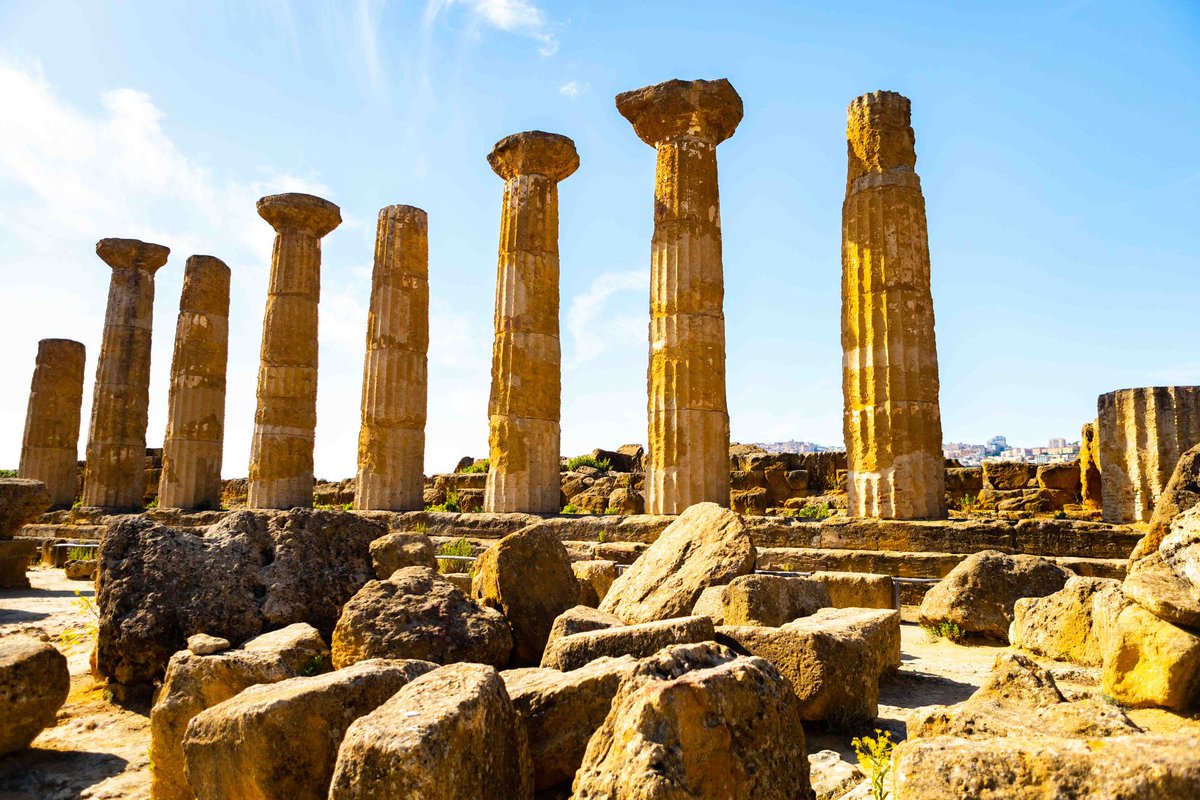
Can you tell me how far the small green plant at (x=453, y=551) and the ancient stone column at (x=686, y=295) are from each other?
8.45 ft

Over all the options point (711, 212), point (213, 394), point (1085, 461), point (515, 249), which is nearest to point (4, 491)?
point (213, 394)

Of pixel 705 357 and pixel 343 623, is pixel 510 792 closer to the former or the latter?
pixel 343 623

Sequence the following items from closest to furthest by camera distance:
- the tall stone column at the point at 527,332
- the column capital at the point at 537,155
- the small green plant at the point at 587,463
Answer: the tall stone column at the point at 527,332
the column capital at the point at 537,155
the small green plant at the point at 587,463

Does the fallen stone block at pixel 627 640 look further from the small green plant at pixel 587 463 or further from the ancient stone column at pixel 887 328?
the small green plant at pixel 587 463

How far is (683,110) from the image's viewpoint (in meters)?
11.8

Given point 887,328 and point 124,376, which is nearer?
point 887,328

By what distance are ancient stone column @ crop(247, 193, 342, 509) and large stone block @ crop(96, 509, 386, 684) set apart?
961 cm

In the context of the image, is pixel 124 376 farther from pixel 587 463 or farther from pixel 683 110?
pixel 683 110

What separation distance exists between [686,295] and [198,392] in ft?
39.5

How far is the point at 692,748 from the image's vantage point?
262 cm

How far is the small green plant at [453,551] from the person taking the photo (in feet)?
36.7

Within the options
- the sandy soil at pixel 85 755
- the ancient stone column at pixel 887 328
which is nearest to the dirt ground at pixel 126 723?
the sandy soil at pixel 85 755

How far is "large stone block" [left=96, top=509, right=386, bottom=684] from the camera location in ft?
18.2

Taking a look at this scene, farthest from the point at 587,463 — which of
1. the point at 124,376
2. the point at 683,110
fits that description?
the point at 124,376
